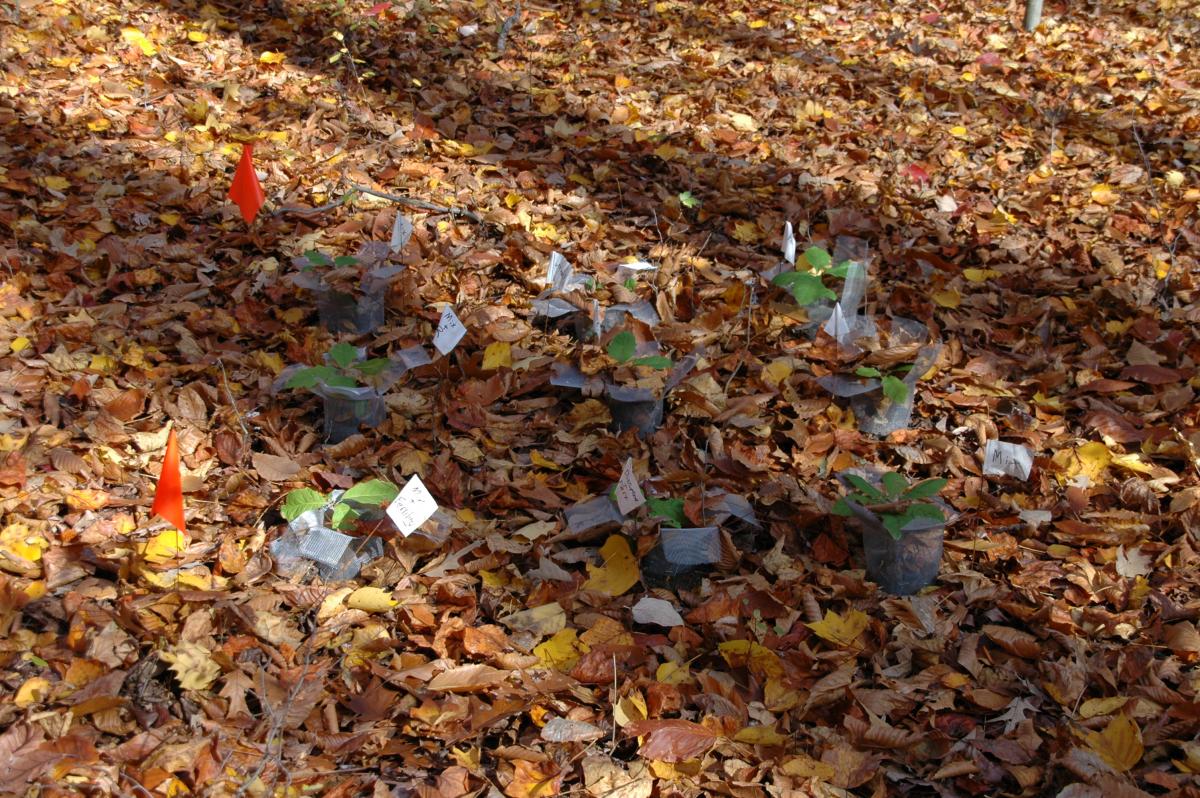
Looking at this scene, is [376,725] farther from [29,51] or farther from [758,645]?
[29,51]

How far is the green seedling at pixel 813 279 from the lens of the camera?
3.32 metres

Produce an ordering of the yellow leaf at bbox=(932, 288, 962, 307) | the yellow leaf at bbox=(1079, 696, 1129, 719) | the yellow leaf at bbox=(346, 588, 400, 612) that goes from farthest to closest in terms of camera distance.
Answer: the yellow leaf at bbox=(932, 288, 962, 307) < the yellow leaf at bbox=(346, 588, 400, 612) < the yellow leaf at bbox=(1079, 696, 1129, 719)

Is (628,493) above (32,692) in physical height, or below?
above

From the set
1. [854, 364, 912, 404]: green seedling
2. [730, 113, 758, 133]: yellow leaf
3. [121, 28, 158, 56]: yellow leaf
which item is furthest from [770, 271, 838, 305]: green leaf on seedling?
[121, 28, 158, 56]: yellow leaf

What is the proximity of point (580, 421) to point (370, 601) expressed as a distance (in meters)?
0.95

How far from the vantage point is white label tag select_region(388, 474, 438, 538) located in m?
2.44

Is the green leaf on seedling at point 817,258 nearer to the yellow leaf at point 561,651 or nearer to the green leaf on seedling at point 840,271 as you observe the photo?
the green leaf on seedling at point 840,271

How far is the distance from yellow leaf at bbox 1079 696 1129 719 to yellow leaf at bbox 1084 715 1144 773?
0.16 ft

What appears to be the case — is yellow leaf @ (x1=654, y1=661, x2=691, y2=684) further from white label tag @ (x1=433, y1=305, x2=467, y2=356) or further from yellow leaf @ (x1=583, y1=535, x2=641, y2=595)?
white label tag @ (x1=433, y1=305, x2=467, y2=356)

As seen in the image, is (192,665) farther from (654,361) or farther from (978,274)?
(978,274)

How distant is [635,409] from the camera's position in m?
3.03

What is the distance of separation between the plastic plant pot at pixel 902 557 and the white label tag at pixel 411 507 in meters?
1.10

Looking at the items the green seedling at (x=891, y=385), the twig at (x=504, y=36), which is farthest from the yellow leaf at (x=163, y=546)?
the twig at (x=504, y=36)

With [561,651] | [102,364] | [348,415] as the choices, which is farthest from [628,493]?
[102,364]
